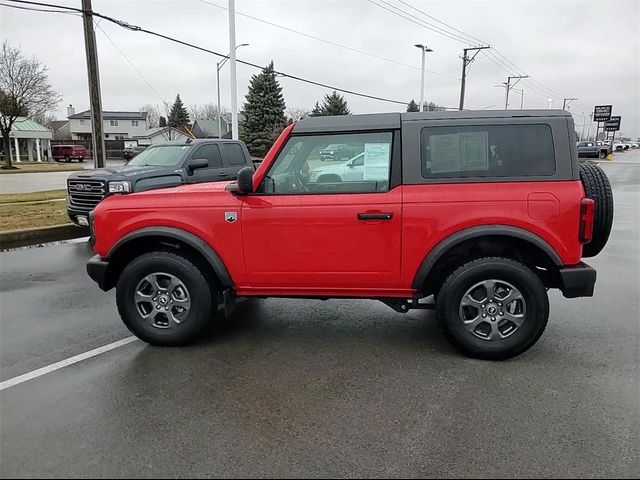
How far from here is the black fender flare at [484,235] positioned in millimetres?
3791

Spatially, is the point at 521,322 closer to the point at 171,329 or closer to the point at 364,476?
the point at 364,476

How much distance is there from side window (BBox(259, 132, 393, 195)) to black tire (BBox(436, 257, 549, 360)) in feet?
3.25

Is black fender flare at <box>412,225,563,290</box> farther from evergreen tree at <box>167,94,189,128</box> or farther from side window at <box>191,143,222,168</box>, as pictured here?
evergreen tree at <box>167,94,189,128</box>

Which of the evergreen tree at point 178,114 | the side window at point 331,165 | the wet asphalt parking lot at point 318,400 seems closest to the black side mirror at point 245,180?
the side window at point 331,165

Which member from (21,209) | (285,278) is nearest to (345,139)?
(285,278)

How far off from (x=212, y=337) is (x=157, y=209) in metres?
1.26

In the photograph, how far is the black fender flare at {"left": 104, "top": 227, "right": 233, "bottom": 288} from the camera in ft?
13.6

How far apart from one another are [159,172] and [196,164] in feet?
2.40

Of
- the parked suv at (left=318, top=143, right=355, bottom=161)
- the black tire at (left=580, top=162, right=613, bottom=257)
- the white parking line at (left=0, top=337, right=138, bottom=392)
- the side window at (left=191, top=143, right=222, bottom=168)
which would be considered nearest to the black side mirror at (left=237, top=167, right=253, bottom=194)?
the parked suv at (left=318, top=143, right=355, bottom=161)

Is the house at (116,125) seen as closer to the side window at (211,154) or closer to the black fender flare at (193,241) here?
the side window at (211,154)

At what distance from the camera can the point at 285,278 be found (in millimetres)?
4152

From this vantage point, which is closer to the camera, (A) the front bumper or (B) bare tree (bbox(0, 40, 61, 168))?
(A) the front bumper

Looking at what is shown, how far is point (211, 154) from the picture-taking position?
10844 mm

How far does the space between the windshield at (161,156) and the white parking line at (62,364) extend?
6356 mm
